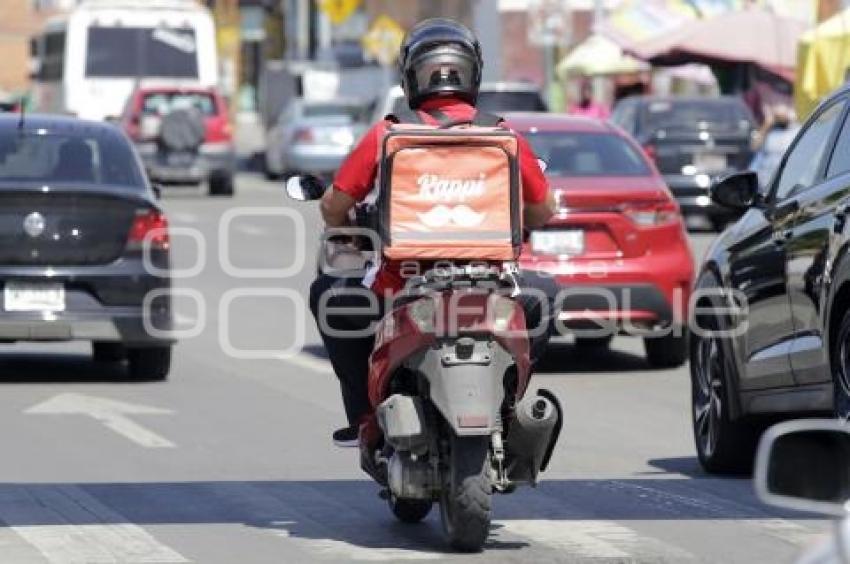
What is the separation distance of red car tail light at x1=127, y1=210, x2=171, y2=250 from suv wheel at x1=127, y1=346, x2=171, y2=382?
707 millimetres

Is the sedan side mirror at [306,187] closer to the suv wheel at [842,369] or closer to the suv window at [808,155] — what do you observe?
the suv wheel at [842,369]

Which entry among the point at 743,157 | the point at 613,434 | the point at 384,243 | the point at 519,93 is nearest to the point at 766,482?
the point at 384,243

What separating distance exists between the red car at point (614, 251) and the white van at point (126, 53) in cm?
3098

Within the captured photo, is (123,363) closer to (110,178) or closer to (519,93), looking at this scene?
(110,178)

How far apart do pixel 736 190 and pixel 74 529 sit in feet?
10.9

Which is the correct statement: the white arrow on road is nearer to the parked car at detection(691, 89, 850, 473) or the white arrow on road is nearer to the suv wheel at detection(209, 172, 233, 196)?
the parked car at detection(691, 89, 850, 473)

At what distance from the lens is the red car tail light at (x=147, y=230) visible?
15.2m

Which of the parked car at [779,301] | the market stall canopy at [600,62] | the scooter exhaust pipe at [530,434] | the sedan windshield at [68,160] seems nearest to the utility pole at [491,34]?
the market stall canopy at [600,62]

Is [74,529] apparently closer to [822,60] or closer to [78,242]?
[78,242]

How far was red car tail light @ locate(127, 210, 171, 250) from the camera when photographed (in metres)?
15.2

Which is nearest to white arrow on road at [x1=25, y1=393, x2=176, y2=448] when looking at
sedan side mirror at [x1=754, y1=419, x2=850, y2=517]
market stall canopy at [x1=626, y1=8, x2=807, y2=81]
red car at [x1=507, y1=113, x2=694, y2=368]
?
red car at [x1=507, y1=113, x2=694, y2=368]

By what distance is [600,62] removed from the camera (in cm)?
5025

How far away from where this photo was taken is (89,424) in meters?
13.2

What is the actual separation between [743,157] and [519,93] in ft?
15.3
